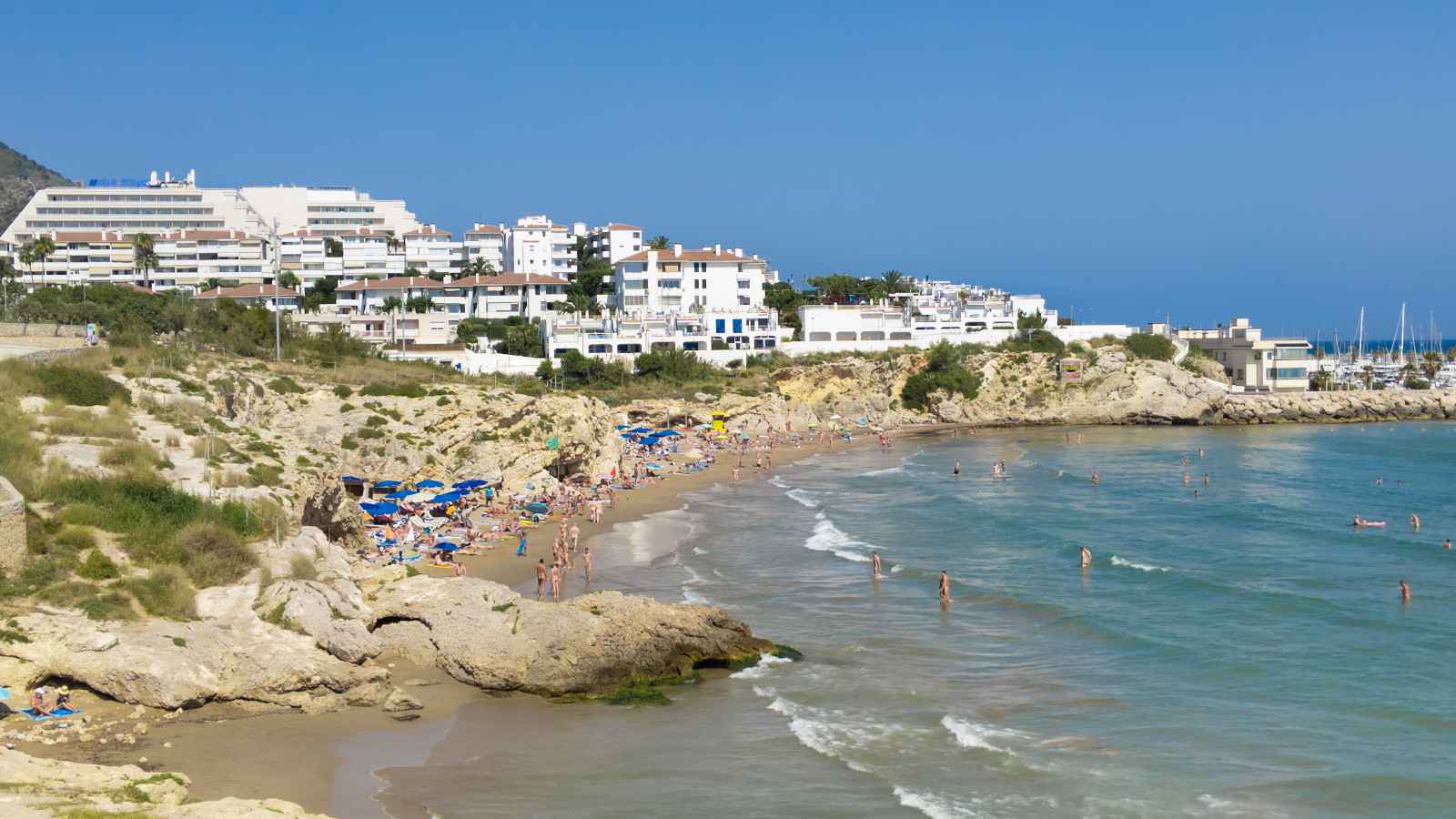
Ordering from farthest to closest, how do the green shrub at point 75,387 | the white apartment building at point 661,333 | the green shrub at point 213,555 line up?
the white apartment building at point 661,333 < the green shrub at point 75,387 < the green shrub at point 213,555

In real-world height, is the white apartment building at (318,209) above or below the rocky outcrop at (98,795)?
above

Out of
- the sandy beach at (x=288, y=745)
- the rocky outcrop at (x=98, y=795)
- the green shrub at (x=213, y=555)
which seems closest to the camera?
→ the rocky outcrop at (x=98, y=795)

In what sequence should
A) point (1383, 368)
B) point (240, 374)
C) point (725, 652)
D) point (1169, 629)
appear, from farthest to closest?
point (1383, 368)
point (240, 374)
point (1169, 629)
point (725, 652)

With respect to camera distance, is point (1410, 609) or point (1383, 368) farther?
point (1383, 368)

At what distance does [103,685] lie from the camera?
17406 mm

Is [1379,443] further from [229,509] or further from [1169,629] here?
[229,509]

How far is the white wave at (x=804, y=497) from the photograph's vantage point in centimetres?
4462

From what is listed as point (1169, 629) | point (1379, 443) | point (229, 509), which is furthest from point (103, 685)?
point (1379, 443)

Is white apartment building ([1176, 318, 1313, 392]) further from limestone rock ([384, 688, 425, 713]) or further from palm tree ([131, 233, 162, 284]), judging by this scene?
limestone rock ([384, 688, 425, 713])

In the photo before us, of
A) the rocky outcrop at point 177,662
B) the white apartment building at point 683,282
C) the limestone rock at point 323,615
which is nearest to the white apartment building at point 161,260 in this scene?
the white apartment building at point 683,282

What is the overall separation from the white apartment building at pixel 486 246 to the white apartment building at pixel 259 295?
55.6ft

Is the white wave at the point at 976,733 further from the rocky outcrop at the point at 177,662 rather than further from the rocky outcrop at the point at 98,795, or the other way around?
the rocky outcrop at the point at 98,795

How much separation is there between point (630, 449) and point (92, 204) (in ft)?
251

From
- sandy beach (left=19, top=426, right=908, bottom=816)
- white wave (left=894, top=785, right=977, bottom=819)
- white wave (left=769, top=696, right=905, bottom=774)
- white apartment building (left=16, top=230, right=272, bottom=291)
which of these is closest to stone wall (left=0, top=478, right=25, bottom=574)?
sandy beach (left=19, top=426, right=908, bottom=816)
